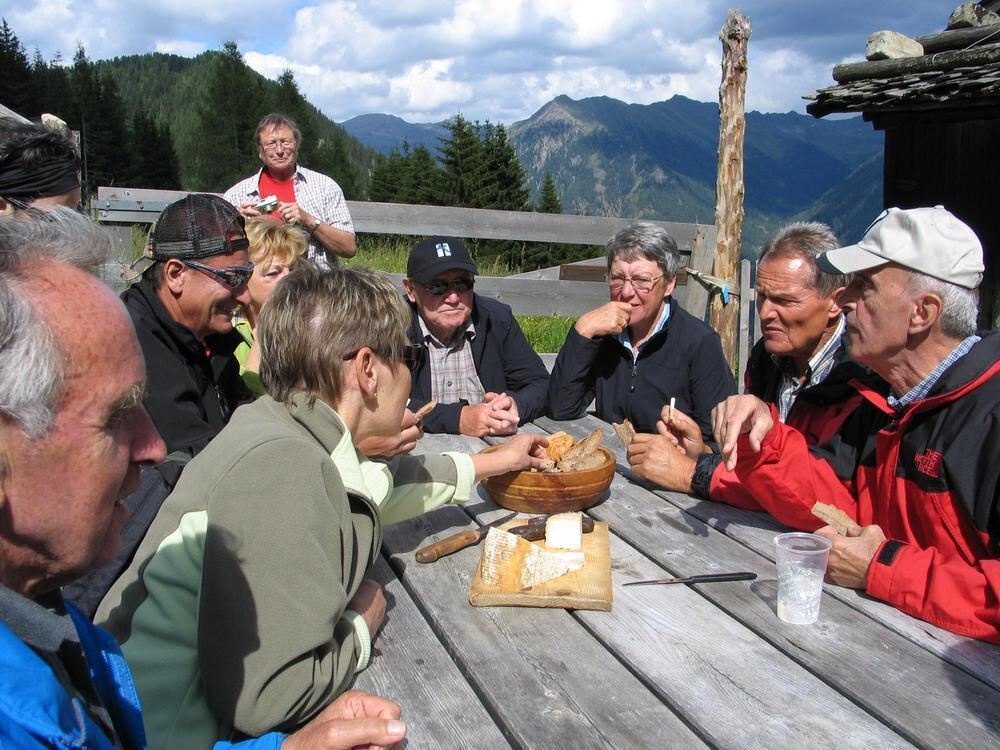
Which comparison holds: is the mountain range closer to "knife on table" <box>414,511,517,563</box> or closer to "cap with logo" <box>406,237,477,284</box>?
"cap with logo" <box>406,237,477,284</box>

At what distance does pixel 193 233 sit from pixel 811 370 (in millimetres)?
2363

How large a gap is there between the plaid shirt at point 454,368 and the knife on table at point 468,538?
65.5 inches

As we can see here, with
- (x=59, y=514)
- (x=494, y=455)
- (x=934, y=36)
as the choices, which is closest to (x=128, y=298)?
(x=494, y=455)

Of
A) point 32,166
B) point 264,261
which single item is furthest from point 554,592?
point 32,166

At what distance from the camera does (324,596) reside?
1.39m

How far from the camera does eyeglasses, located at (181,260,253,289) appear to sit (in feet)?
9.73

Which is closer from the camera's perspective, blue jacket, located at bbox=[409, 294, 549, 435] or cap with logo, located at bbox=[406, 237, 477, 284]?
cap with logo, located at bbox=[406, 237, 477, 284]

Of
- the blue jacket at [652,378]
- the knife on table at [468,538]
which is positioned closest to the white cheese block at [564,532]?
the knife on table at [468,538]

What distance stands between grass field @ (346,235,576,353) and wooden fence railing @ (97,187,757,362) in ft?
1.33

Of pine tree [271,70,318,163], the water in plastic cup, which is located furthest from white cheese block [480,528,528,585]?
pine tree [271,70,318,163]

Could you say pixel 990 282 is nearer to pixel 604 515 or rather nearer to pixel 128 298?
pixel 604 515

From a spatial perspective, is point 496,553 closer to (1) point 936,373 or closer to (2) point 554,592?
(2) point 554,592

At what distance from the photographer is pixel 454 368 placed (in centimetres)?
386

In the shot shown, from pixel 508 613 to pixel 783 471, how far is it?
0.97m
